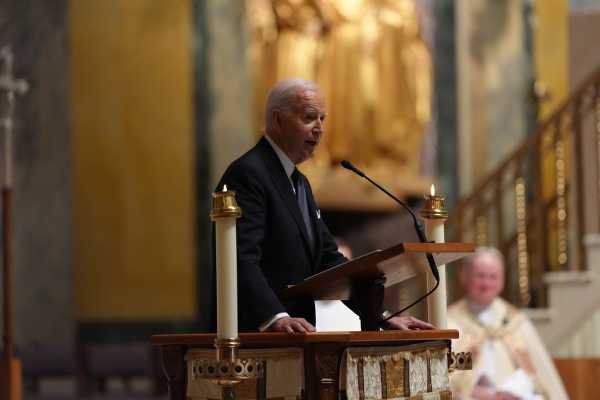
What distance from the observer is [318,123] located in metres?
4.11

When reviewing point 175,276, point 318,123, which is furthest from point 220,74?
point 318,123

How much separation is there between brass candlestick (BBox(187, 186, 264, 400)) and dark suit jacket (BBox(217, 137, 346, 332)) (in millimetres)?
202

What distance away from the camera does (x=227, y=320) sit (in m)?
3.63

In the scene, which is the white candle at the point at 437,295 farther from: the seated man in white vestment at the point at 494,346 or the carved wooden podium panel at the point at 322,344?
the seated man in white vestment at the point at 494,346

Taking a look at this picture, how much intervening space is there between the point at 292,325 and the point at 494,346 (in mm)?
4567

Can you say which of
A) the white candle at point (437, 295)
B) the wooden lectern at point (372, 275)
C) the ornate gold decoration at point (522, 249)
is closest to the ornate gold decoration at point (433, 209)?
the white candle at point (437, 295)

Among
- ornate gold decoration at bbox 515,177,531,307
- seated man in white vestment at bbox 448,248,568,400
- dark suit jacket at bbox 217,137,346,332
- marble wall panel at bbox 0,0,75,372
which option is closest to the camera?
dark suit jacket at bbox 217,137,346,332

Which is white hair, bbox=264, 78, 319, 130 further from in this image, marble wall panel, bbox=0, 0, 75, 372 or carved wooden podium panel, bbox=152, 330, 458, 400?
marble wall panel, bbox=0, 0, 75, 372

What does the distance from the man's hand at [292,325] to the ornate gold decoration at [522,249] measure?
6.77 meters

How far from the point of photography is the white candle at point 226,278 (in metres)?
3.64

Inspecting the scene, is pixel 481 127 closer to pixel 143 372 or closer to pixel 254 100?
pixel 254 100

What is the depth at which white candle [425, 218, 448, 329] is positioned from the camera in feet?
14.4

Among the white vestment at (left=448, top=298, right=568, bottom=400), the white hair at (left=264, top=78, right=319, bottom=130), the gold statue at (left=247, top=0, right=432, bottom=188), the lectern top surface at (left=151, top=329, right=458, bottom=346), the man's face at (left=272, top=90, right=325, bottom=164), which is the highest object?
the gold statue at (left=247, top=0, right=432, bottom=188)

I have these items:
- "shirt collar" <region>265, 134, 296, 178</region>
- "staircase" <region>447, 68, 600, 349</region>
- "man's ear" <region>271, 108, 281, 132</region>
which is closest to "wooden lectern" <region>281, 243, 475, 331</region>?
"shirt collar" <region>265, 134, 296, 178</region>
